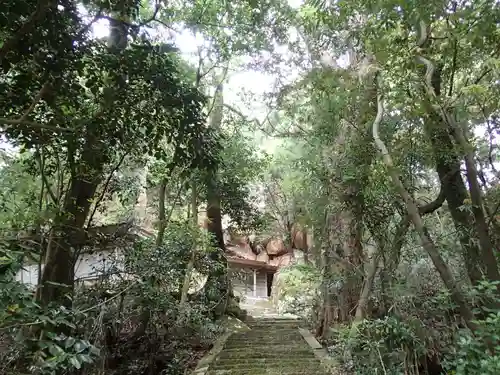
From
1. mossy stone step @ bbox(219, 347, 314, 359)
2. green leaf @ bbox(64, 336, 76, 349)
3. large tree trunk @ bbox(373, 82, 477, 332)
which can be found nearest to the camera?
green leaf @ bbox(64, 336, 76, 349)

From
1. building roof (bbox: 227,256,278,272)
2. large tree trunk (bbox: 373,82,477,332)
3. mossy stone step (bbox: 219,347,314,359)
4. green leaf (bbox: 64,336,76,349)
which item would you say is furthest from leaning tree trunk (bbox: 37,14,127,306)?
building roof (bbox: 227,256,278,272)

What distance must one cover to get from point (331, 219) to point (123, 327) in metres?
4.41

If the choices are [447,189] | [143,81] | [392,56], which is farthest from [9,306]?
[447,189]

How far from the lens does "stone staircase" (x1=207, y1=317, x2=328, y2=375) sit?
673cm

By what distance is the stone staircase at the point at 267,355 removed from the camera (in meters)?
6.73

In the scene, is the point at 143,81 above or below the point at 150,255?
above

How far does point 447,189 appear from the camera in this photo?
18.6ft

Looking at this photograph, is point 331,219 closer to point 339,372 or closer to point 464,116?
point 339,372

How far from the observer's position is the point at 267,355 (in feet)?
25.0

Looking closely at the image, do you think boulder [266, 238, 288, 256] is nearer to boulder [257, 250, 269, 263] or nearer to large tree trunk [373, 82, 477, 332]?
boulder [257, 250, 269, 263]

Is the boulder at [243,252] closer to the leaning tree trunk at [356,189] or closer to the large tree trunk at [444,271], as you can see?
the leaning tree trunk at [356,189]

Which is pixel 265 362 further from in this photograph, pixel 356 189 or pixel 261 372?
pixel 356 189

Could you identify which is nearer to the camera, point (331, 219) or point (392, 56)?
point (392, 56)

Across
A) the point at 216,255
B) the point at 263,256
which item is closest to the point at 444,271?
the point at 216,255
